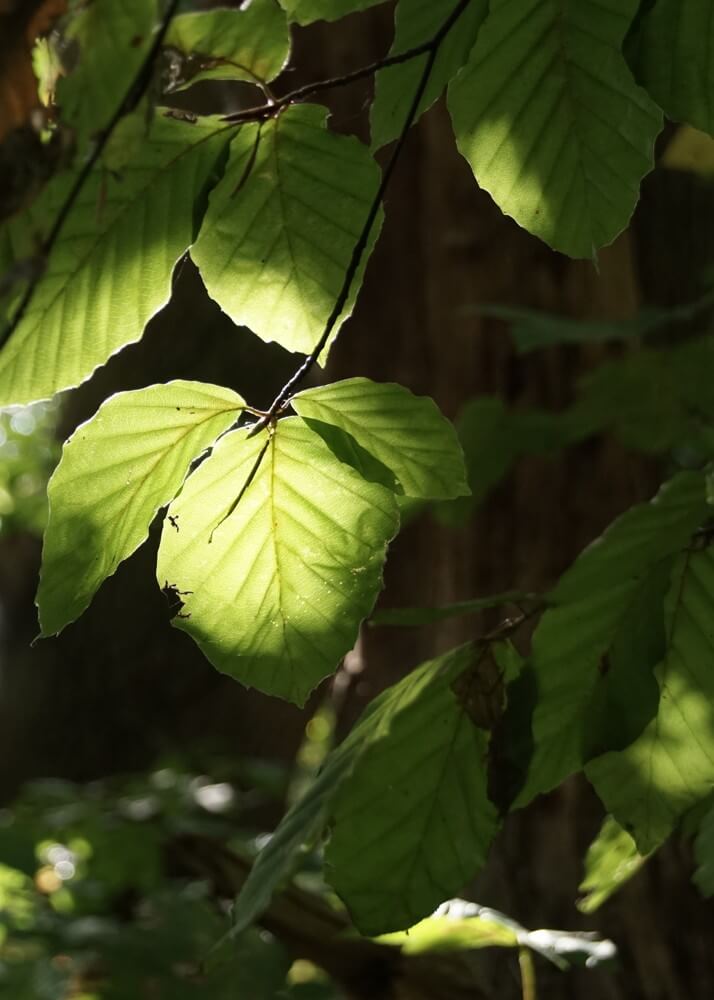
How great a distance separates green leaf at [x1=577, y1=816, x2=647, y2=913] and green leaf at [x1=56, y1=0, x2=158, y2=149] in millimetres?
570

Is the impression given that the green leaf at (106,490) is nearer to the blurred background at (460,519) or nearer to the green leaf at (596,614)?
the blurred background at (460,519)

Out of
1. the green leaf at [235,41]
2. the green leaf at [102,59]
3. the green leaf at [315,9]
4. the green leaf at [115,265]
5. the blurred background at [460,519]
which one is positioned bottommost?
the blurred background at [460,519]

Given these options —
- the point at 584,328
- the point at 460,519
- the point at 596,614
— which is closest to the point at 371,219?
the point at 596,614

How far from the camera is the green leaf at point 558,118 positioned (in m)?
0.53

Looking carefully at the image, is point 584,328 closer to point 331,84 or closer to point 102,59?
point 331,84

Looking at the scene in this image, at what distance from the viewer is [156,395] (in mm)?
534

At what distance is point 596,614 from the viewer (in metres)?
0.61

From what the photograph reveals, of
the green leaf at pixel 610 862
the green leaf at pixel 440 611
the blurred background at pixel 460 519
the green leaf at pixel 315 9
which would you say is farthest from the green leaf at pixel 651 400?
the green leaf at pixel 315 9

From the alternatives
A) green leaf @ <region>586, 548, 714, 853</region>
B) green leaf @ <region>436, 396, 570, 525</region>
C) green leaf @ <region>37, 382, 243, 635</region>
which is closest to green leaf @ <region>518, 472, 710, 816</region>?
green leaf @ <region>586, 548, 714, 853</region>

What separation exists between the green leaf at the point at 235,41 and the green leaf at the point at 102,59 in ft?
0.39

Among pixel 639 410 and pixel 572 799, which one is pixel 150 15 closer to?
pixel 639 410

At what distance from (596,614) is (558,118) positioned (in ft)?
0.91

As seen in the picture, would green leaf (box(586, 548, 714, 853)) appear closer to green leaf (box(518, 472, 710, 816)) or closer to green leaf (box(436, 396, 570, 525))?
green leaf (box(518, 472, 710, 816))

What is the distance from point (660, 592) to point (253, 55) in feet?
1.19
